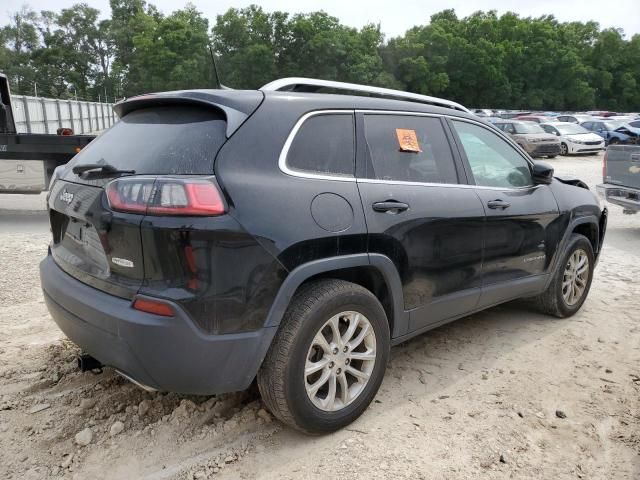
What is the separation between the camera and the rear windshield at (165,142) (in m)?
2.53

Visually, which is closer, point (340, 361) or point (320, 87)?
point (340, 361)

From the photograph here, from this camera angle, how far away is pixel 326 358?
2.80 metres

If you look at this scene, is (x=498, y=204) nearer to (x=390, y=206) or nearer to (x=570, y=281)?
(x=390, y=206)

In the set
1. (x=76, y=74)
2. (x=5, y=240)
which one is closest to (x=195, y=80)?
(x=76, y=74)

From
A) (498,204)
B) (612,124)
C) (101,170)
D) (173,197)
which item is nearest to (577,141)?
(612,124)

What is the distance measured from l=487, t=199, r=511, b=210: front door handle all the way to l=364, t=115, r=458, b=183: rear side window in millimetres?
327

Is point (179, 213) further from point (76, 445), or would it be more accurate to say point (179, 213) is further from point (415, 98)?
point (415, 98)

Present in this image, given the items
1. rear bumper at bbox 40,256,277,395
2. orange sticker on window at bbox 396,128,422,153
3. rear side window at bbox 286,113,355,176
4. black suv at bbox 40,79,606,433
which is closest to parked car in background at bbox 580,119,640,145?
orange sticker on window at bbox 396,128,422,153

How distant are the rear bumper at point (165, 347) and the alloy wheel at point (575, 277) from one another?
3.13m

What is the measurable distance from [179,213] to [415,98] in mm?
1951

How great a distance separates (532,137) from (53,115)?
21.7 meters

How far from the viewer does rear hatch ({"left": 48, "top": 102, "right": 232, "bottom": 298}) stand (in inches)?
96.2

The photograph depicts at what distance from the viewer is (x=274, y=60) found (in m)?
59.7

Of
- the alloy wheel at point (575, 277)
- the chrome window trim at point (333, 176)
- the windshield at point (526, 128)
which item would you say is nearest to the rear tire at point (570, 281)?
the alloy wheel at point (575, 277)
